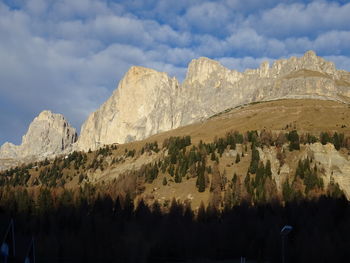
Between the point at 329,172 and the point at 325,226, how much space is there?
52864 millimetres

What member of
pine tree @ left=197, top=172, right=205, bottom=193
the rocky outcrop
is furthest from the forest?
the rocky outcrop

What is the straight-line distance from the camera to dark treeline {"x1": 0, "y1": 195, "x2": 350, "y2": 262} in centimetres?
7644

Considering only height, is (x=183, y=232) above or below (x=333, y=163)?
below

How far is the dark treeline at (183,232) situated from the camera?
76.4 meters

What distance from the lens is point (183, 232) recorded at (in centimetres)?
9038

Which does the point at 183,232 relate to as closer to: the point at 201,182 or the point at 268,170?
the point at 201,182

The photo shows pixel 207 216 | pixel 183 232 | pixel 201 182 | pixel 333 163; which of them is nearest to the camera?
pixel 183 232

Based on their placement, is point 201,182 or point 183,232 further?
point 201,182

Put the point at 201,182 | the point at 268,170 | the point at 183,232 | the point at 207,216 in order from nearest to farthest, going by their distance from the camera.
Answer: the point at 183,232
the point at 207,216
the point at 268,170
the point at 201,182

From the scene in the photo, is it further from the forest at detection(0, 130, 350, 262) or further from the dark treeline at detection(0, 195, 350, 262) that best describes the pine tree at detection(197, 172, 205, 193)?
the dark treeline at detection(0, 195, 350, 262)

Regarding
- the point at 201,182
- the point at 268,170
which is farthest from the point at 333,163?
the point at 201,182

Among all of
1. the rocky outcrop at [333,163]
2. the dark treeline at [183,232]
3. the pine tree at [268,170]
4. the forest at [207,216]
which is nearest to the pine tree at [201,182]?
the forest at [207,216]

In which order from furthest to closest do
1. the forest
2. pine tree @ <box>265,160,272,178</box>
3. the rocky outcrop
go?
pine tree @ <box>265,160,272,178</box>, the rocky outcrop, the forest

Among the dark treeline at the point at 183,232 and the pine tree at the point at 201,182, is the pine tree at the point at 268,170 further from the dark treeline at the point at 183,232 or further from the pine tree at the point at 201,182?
the dark treeline at the point at 183,232
